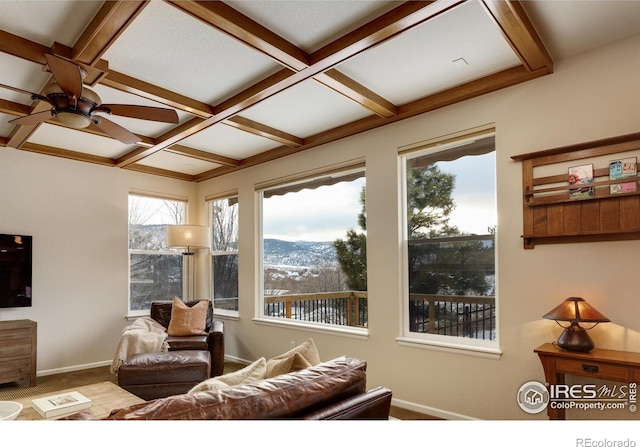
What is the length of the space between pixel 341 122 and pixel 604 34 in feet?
7.15

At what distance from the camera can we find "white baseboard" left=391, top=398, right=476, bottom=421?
3.17 metres

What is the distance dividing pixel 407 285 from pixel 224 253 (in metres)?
2.94

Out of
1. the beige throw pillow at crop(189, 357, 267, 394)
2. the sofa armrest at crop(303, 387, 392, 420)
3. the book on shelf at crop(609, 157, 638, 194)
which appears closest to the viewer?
the sofa armrest at crop(303, 387, 392, 420)

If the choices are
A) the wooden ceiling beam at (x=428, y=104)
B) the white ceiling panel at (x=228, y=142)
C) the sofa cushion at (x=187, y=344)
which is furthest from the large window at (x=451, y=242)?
the sofa cushion at (x=187, y=344)

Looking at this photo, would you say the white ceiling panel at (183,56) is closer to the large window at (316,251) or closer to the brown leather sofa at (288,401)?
the large window at (316,251)

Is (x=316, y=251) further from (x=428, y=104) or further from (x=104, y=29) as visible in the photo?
(x=104, y=29)

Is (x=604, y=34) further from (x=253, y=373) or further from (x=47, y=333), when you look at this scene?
(x=47, y=333)

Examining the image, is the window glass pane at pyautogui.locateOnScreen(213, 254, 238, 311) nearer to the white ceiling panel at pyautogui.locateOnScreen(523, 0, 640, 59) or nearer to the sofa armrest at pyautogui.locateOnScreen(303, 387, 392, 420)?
the sofa armrest at pyautogui.locateOnScreen(303, 387, 392, 420)

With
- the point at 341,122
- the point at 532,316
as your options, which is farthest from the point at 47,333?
the point at 532,316

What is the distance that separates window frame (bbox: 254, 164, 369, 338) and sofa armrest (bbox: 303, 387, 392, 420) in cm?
219

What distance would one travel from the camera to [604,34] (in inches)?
99.7

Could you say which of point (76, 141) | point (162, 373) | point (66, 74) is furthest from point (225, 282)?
point (66, 74)

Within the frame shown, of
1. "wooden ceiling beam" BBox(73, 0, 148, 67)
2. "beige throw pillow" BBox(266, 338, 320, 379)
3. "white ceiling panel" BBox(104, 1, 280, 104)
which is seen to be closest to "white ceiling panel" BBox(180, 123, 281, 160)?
"white ceiling panel" BBox(104, 1, 280, 104)

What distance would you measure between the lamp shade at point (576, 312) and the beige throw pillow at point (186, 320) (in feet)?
11.7
